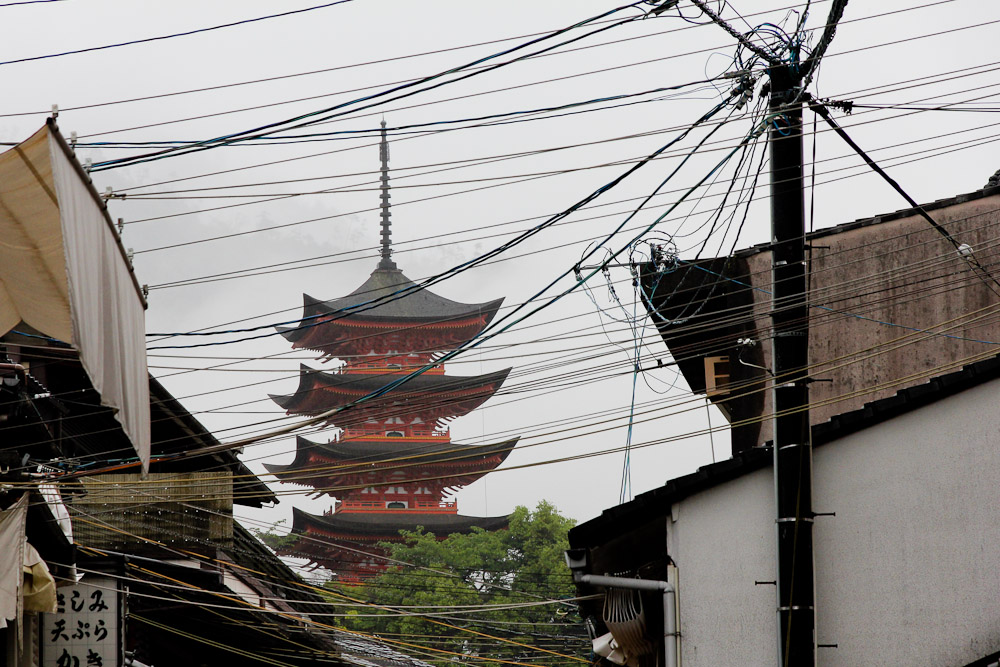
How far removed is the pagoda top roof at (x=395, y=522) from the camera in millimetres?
48250

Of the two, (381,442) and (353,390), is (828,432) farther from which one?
(381,442)

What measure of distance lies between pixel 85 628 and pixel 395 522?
3622cm

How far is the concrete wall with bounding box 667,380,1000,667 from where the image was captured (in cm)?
984

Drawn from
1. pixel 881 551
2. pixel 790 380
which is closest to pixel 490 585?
pixel 881 551

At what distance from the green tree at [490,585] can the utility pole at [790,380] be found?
93.7 ft

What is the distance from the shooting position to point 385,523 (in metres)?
48.8

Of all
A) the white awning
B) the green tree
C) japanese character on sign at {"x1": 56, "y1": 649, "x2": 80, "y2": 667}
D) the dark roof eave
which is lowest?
the green tree

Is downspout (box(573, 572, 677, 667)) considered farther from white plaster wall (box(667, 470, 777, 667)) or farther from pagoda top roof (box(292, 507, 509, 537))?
pagoda top roof (box(292, 507, 509, 537))

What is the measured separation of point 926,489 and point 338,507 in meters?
41.6

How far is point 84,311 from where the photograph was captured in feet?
21.4

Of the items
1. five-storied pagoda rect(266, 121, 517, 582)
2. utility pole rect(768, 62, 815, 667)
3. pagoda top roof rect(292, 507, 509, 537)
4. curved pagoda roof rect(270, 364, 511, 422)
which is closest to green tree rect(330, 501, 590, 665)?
pagoda top roof rect(292, 507, 509, 537)

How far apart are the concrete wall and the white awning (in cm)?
533

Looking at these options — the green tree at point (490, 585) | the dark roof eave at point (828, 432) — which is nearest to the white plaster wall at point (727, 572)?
the dark roof eave at point (828, 432)

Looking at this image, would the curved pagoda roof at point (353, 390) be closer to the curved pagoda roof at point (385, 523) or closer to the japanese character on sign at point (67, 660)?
the curved pagoda roof at point (385, 523)
